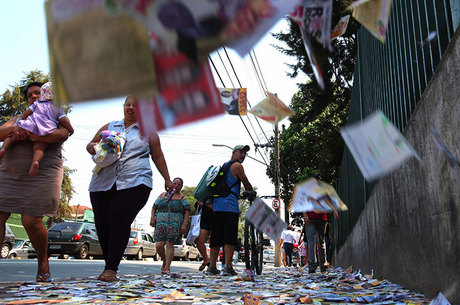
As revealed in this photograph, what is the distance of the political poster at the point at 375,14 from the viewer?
132 centimetres

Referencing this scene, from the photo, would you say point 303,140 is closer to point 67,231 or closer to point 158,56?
point 67,231

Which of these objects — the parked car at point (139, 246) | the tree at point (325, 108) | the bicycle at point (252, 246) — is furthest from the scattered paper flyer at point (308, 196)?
the parked car at point (139, 246)

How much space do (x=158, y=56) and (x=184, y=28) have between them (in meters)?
0.09

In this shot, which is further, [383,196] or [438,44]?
[383,196]

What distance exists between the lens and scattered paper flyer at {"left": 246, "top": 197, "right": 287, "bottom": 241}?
9.91 ft

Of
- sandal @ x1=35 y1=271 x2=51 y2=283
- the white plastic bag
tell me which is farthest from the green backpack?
sandal @ x1=35 y1=271 x2=51 y2=283

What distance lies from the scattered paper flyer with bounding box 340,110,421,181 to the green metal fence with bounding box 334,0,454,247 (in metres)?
1.01

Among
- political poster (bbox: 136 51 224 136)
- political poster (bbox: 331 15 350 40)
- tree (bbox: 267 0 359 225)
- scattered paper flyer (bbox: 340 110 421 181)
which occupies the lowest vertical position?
scattered paper flyer (bbox: 340 110 421 181)

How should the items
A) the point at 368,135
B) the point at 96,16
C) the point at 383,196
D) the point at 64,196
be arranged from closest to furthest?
1. the point at 96,16
2. the point at 368,135
3. the point at 383,196
4. the point at 64,196

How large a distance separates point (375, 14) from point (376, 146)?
1.32 feet

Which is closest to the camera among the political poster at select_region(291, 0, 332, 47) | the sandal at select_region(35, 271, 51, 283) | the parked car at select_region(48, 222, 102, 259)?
the political poster at select_region(291, 0, 332, 47)

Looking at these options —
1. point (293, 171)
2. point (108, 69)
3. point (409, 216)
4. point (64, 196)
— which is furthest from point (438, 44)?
point (64, 196)

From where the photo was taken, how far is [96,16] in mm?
1089

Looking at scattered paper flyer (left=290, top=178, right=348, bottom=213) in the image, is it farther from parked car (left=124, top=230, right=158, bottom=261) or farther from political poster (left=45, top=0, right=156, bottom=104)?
parked car (left=124, top=230, right=158, bottom=261)
